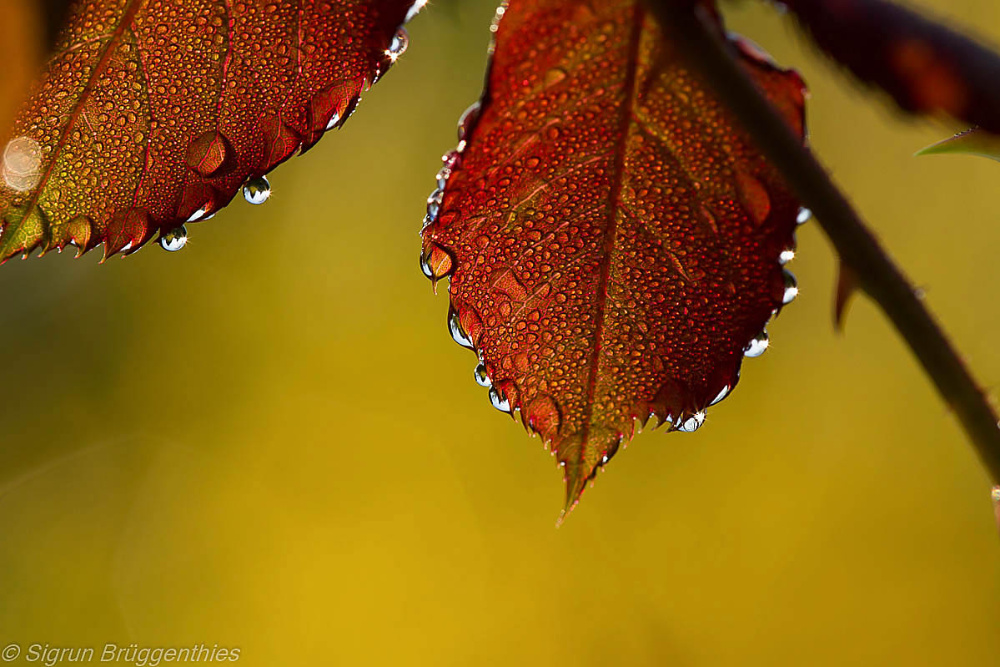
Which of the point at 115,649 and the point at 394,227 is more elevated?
the point at 394,227

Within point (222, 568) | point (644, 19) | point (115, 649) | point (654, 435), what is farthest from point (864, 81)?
point (115, 649)

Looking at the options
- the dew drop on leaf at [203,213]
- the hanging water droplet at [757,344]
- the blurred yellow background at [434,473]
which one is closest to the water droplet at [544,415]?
the hanging water droplet at [757,344]

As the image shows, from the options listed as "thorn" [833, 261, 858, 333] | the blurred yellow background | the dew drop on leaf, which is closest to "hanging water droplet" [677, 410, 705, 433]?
"thorn" [833, 261, 858, 333]

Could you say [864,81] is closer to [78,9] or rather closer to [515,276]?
[515,276]

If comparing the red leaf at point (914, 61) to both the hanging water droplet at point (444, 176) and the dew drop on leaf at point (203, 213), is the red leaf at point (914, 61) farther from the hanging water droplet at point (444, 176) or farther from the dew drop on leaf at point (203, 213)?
the dew drop on leaf at point (203, 213)

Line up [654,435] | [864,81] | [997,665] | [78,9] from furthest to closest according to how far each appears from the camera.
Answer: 1. [654,435]
2. [997,665]
3. [78,9]
4. [864,81]

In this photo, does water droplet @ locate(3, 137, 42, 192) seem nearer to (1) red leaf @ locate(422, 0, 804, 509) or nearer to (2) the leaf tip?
(1) red leaf @ locate(422, 0, 804, 509)

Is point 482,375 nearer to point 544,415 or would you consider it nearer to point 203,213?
point 544,415
